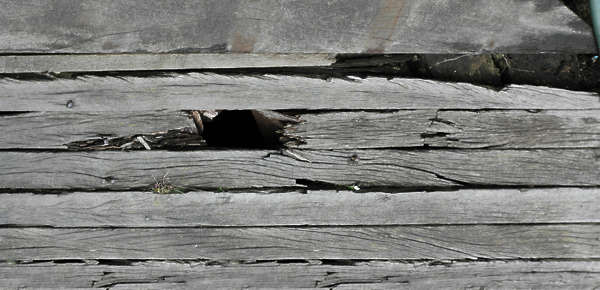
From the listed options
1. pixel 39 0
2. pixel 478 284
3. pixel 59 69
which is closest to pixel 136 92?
pixel 59 69

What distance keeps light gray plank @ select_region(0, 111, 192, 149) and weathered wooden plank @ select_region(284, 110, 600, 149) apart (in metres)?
0.53

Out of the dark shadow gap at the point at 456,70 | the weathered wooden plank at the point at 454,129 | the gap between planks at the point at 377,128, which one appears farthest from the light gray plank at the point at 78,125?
the weathered wooden plank at the point at 454,129

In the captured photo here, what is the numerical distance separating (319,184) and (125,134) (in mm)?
859

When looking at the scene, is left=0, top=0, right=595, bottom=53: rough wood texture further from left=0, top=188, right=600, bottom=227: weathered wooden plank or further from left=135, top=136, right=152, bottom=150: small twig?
left=0, top=188, right=600, bottom=227: weathered wooden plank

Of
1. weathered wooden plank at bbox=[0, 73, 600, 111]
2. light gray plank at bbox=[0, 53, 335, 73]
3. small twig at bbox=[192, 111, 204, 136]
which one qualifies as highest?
light gray plank at bbox=[0, 53, 335, 73]

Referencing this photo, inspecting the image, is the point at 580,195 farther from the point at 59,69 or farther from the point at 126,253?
the point at 59,69

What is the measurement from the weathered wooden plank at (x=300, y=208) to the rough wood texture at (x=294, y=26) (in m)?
0.62

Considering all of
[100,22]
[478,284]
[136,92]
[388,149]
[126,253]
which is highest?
[100,22]

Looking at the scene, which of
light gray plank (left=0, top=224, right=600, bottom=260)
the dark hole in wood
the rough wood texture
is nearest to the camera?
the rough wood texture

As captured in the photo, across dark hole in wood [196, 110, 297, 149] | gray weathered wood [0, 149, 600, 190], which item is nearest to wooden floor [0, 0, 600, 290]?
gray weathered wood [0, 149, 600, 190]

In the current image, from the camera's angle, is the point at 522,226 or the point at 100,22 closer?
the point at 100,22

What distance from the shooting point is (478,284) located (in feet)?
6.81

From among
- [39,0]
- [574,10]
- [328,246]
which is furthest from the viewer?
[328,246]

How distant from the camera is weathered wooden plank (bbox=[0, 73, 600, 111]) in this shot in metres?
1.90
